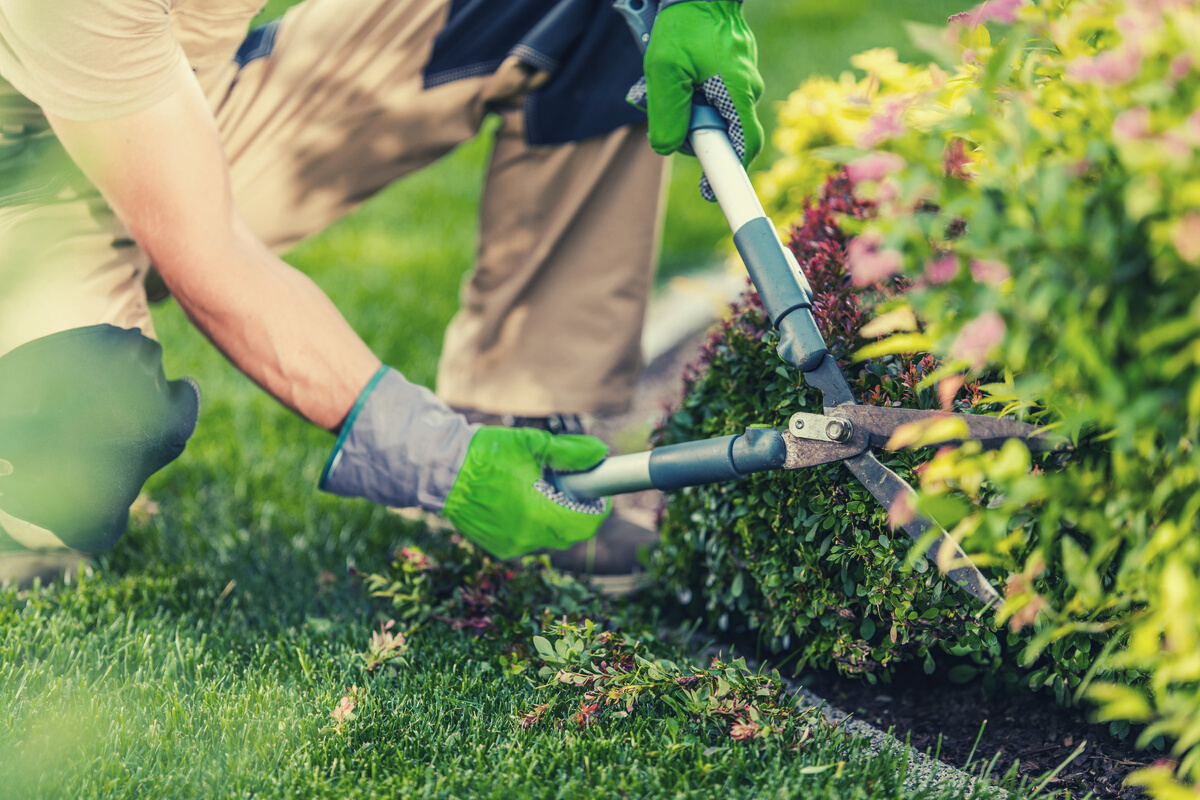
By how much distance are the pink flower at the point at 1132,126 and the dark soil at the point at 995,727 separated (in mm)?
1055

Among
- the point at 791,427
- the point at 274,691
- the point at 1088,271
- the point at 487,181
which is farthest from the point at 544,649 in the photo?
the point at 487,181

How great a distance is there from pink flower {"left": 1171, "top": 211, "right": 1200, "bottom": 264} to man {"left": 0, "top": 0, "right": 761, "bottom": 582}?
1.09 m

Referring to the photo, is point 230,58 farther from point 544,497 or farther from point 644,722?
point 644,722

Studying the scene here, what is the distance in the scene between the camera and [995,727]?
1.82m

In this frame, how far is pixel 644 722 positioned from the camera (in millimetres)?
1631

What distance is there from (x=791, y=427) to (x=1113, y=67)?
753 millimetres

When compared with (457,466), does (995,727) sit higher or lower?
lower

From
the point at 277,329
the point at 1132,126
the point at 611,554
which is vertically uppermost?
the point at 1132,126

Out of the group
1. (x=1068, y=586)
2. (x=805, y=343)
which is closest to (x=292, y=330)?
(x=805, y=343)

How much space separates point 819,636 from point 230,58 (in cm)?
198

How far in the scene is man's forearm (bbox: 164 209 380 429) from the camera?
6.10ft

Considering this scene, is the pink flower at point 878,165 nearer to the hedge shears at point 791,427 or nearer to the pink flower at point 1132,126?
the pink flower at point 1132,126

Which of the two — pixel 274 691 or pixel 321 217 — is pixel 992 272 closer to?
pixel 274 691

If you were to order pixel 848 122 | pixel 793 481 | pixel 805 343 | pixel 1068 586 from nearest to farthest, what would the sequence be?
1. pixel 1068 586
2. pixel 805 343
3. pixel 793 481
4. pixel 848 122
